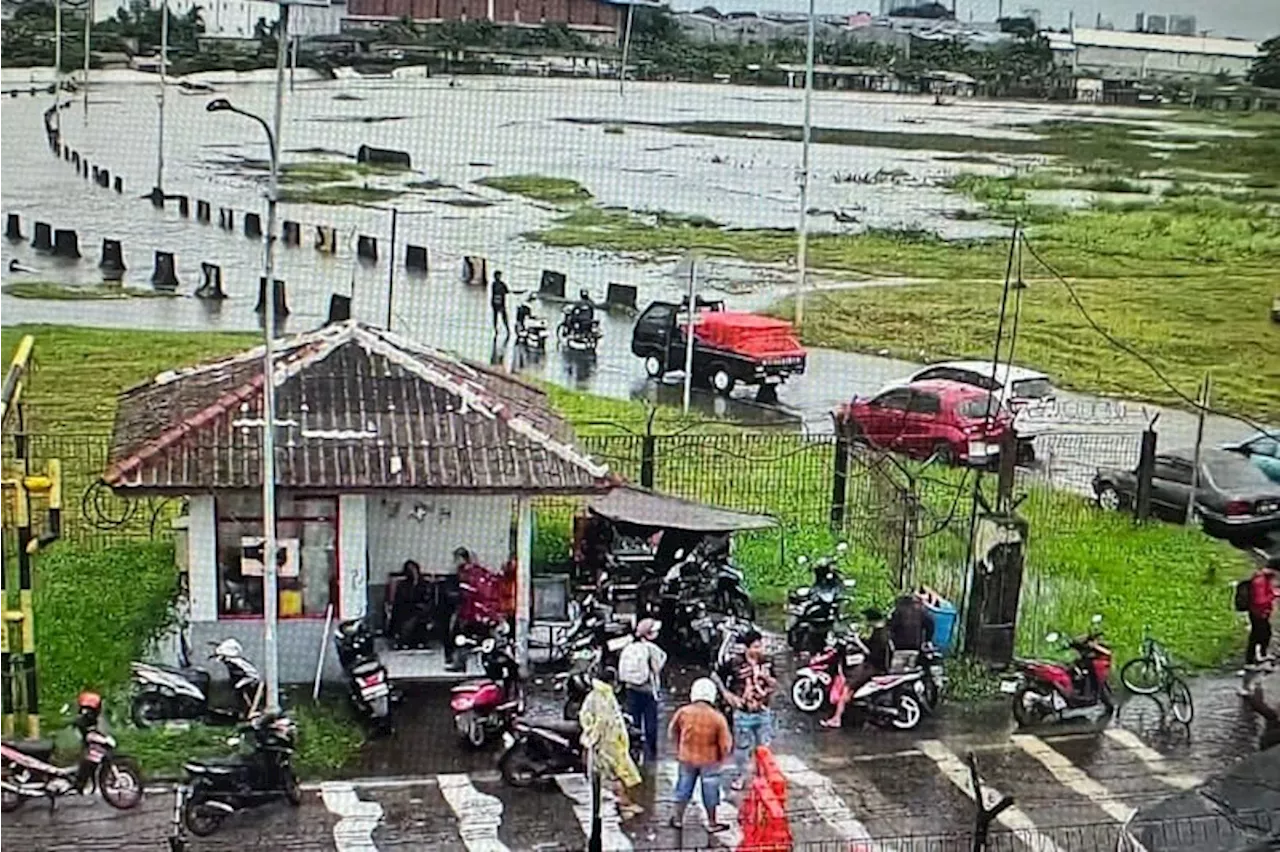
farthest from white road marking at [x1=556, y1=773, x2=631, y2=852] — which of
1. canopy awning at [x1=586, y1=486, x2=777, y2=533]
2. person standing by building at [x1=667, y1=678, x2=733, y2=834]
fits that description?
canopy awning at [x1=586, y1=486, x2=777, y2=533]

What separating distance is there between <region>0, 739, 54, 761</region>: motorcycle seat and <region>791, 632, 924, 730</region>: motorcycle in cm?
210

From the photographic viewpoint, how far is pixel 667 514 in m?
5.92

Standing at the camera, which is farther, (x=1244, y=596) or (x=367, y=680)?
(x=1244, y=596)

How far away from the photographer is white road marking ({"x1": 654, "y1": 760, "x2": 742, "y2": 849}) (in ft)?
14.6

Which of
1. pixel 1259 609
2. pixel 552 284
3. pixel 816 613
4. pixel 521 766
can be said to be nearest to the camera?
pixel 521 766

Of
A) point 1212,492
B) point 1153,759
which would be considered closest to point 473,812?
point 1153,759

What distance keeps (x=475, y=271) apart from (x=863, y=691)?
323 centimetres

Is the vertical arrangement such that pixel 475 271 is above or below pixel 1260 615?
above

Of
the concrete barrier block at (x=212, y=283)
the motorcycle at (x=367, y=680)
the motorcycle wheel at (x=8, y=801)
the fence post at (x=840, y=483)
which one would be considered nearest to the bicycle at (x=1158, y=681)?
the fence post at (x=840, y=483)

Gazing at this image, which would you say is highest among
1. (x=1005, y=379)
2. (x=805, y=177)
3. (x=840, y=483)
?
(x=805, y=177)

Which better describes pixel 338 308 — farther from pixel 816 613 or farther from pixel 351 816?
pixel 351 816

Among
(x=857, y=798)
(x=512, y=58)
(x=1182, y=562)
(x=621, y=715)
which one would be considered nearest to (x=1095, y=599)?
(x=1182, y=562)

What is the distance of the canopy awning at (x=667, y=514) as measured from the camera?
5.82 metres

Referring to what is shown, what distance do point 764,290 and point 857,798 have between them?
12.7 ft
